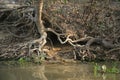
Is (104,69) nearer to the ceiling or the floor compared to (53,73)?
nearer to the ceiling

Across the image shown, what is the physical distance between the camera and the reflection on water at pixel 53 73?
29.7ft

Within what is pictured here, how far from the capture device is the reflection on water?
906cm

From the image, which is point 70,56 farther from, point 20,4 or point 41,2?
point 20,4

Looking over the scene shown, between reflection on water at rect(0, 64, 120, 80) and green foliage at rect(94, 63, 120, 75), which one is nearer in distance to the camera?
reflection on water at rect(0, 64, 120, 80)

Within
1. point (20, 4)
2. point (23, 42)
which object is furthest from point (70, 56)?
point (20, 4)

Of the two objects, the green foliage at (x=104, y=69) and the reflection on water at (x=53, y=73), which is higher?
the green foliage at (x=104, y=69)

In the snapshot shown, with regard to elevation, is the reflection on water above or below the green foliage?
below

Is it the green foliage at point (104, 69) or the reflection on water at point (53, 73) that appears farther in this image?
the green foliage at point (104, 69)

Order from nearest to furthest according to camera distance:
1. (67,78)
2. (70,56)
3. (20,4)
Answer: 1. (67,78)
2. (70,56)
3. (20,4)

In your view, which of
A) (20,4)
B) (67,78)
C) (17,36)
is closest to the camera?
(67,78)

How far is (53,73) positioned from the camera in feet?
31.0

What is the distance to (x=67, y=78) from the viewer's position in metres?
9.00

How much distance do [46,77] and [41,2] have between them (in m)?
2.64

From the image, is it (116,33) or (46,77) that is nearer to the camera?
(46,77)
